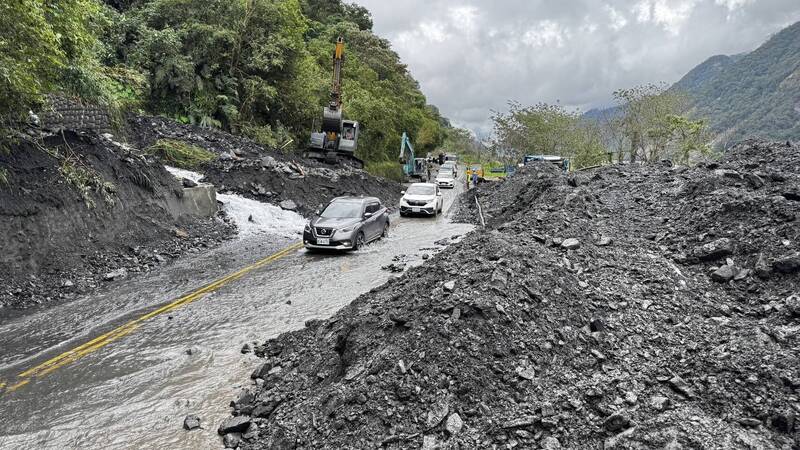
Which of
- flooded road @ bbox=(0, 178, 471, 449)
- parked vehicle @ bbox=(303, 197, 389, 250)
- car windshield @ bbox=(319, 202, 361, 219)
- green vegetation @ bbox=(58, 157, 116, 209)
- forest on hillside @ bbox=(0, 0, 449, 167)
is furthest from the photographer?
forest on hillside @ bbox=(0, 0, 449, 167)


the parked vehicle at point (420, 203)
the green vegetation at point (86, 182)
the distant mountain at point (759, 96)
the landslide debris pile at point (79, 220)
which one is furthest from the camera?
the distant mountain at point (759, 96)

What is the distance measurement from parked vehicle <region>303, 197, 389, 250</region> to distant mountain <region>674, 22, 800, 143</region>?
121 feet

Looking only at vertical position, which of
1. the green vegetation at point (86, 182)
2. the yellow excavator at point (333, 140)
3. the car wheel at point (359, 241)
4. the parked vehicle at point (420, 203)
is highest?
the yellow excavator at point (333, 140)

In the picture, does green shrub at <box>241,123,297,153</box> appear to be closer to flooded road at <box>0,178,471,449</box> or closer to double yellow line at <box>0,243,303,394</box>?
flooded road at <box>0,178,471,449</box>

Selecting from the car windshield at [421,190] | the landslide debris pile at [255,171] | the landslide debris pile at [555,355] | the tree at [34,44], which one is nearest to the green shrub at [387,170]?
the landslide debris pile at [255,171]

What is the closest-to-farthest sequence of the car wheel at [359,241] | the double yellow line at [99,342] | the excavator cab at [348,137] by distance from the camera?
the double yellow line at [99,342] < the car wheel at [359,241] < the excavator cab at [348,137]

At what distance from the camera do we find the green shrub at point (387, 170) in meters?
40.4

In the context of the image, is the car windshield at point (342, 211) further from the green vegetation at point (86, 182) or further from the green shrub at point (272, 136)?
the green shrub at point (272, 136)

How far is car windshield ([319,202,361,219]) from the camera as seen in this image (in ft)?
50.9

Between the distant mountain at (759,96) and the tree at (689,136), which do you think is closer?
the tree at (689,136)

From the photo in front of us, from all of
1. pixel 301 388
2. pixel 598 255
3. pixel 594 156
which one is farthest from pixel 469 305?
pixel 594 156

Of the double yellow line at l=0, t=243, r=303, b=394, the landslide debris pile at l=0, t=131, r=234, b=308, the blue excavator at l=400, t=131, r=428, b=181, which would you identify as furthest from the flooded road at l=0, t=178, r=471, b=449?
the blue excavator at l=400, t=131, r=428, b=181

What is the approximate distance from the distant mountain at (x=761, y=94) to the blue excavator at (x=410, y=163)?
2601 cm

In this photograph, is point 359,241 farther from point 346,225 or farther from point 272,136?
point 272,136
